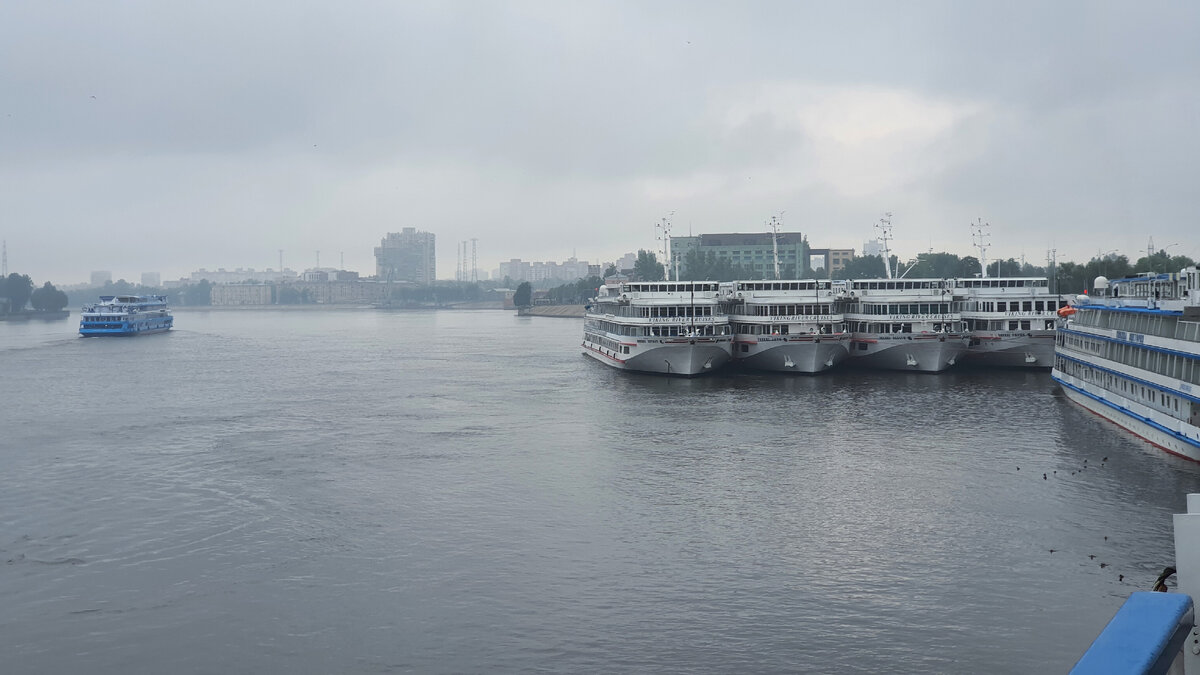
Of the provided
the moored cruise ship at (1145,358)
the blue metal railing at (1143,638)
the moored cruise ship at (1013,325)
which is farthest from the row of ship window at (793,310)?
the blue metal railing at (1143,638)

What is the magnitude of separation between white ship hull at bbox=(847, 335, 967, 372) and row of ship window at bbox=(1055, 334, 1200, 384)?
1806 cm

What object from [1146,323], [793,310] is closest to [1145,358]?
[1146,323]

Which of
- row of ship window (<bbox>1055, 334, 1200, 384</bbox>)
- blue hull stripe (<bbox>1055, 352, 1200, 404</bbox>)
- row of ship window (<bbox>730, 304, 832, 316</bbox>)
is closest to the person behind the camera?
blue hull stripe (<bbox>1055, 352, 1200, 404</bbox>)

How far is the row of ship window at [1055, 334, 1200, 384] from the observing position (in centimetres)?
3350

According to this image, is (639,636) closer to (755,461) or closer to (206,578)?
(206,578)

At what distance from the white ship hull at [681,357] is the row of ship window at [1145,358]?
24.7 m

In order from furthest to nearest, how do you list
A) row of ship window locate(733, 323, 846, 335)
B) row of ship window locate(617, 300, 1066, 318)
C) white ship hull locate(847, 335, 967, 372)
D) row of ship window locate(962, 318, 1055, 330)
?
row of ship window locate(962, 318, 1055, 330)
white ship hull locate(847, 335, 967, 372)
row of ship window locate(733, 323, 846, 335)
row of ship window locate(617, 300, 1066, 318)

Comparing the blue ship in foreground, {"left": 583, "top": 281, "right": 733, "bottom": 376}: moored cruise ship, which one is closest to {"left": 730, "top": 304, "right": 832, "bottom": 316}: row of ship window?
{"left": 583, "top": 281, "right": 733, "bottom": 376}: moored cruise ship

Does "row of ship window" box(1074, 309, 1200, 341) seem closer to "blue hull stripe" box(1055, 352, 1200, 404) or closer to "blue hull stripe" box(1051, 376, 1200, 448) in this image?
"blue hull stripe" box(1055, 352, 1200, 404)

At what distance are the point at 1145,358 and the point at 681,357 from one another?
34244 mm

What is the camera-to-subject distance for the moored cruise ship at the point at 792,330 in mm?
68312

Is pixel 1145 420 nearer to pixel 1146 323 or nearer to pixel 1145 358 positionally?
pixel 1145 358

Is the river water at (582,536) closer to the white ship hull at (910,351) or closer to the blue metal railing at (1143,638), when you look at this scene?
the blue metal railing at (1143,638)

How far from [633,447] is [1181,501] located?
71.1 ft
